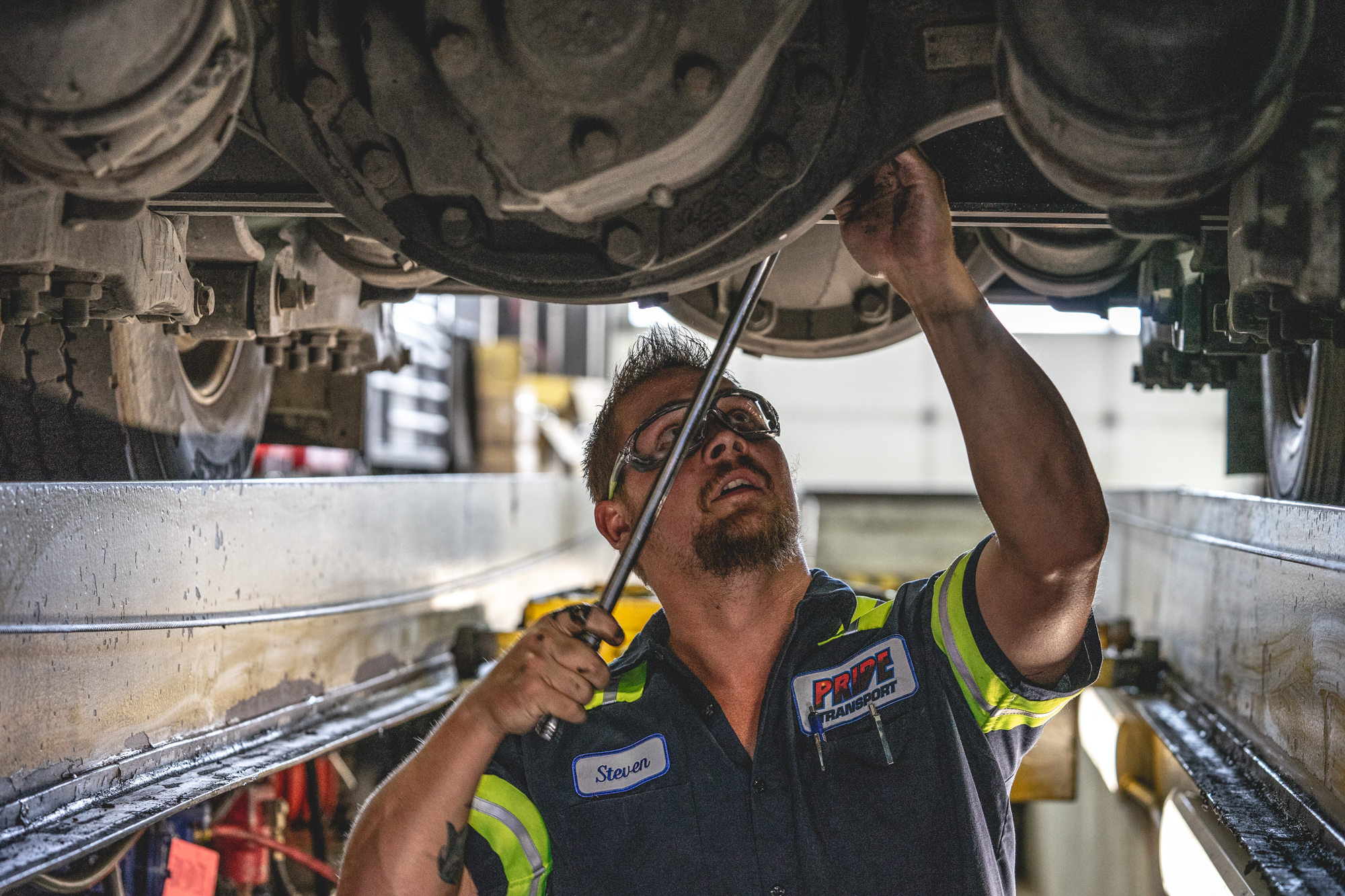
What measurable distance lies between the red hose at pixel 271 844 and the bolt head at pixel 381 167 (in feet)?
4.67

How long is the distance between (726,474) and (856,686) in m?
0.33

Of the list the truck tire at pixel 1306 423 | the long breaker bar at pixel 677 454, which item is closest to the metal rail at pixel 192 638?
the long breaker bar at pixel 677 454

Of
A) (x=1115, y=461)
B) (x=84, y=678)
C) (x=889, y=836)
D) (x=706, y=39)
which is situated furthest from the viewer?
(x=1115, y=461)

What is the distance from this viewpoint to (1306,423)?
175cm

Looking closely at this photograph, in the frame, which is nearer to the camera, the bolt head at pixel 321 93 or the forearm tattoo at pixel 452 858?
the bolt head at pixel 321 93

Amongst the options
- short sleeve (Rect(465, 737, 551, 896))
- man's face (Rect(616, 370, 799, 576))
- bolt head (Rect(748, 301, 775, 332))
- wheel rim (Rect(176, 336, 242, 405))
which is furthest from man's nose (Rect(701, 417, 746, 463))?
wheel rim (Rect(176, 336, 242, 405))

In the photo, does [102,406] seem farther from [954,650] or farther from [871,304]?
[954,650]

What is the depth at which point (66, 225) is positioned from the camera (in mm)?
1004

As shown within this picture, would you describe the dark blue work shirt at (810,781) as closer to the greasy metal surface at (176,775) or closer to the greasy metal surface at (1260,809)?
the greasy metal surface at (1260,809)

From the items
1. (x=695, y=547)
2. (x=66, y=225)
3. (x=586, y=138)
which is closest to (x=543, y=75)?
(x=586, y=138)

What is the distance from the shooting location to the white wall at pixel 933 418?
1019cm

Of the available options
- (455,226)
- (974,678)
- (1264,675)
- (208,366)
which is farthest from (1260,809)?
(208,366)

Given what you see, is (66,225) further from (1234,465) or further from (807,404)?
(807,404)

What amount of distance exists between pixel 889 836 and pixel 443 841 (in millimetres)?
535
